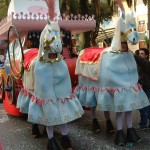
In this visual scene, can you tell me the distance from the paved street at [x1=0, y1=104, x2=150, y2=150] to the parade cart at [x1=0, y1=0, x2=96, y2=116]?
531mm

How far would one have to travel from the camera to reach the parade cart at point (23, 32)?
537cm

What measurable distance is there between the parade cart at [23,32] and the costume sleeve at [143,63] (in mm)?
1280

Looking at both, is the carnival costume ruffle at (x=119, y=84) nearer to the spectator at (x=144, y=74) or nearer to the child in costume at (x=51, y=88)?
the spectator at (x=144, y=74)

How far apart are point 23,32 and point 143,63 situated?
259 cm

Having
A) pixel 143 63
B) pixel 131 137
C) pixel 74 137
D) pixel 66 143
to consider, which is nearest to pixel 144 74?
pixel 143 63

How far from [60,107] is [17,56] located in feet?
6.01

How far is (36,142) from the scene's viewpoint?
14.9 ft

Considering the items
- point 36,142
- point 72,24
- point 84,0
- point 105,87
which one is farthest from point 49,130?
Result: point 84,0

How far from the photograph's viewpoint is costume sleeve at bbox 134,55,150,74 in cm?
443

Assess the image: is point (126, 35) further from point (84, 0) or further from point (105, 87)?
point (84, 0)

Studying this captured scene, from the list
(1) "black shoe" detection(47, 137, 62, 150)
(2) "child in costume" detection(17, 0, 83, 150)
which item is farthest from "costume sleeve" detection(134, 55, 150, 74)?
(1) "black shoe" detection(47, 137, 62, 150)

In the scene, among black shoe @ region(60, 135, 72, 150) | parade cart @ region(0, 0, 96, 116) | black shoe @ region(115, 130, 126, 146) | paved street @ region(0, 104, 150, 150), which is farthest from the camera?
parade cart @ region(0, 0, 96, 116)

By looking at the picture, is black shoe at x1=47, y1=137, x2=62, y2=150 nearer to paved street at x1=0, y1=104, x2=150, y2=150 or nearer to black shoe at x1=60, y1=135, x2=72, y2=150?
black shoe at x1=60, y1=135, x2=72, y2=150

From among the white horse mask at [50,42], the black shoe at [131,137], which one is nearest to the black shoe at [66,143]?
the black shoe at [131,137]
